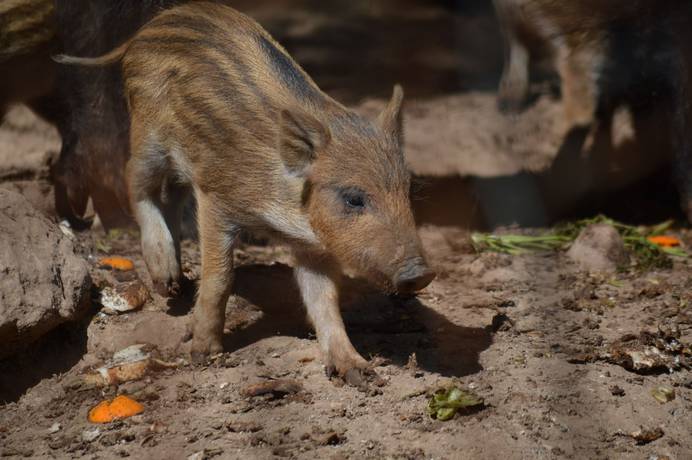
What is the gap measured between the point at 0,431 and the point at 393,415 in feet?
4.47

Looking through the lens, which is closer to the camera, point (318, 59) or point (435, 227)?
point (435, 227)

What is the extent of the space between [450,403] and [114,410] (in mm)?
1180

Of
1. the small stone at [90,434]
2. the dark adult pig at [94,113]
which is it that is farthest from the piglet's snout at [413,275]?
the dark adult pig at [94,113]

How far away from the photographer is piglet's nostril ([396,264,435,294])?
3.31 meters

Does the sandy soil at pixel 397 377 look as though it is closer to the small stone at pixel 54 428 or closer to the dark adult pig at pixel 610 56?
the small stone at pixel 54 428

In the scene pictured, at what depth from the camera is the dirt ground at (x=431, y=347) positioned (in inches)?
122

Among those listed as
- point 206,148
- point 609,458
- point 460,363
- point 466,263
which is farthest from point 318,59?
point 609,458

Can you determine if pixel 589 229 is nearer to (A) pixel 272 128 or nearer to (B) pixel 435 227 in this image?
(B) pixel 435 227

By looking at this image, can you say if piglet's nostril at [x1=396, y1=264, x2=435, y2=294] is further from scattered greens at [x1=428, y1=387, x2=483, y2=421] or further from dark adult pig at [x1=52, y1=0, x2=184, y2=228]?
dark adult pig at [x1=52, y1=0, x2=184, y2=228]

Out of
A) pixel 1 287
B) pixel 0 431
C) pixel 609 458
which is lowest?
pixel 609 458

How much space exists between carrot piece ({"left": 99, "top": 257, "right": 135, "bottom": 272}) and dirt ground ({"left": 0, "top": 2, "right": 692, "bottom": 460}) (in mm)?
53

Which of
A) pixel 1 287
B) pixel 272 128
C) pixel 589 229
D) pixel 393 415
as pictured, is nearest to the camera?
pixel 393 415

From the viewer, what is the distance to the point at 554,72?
23.4ft

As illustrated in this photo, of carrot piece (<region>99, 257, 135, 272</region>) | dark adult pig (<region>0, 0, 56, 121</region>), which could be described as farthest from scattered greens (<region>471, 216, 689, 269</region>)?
dark adult pig (<region>0, 0, 56, 121</region>)
